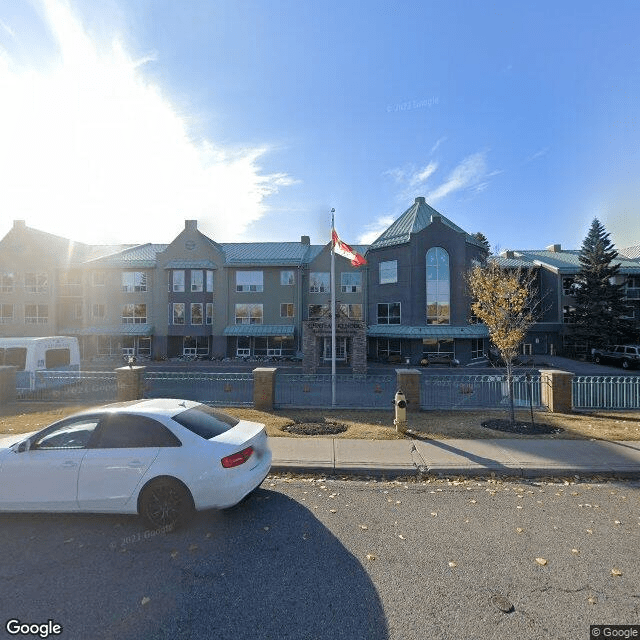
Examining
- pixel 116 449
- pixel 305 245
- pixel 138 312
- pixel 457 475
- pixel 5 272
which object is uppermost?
pixel 305 245

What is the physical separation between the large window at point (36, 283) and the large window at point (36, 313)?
1.59m

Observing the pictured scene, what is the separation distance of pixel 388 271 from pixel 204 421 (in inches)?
1150

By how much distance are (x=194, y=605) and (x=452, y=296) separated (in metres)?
30.4

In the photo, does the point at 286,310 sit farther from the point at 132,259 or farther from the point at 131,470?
the point at 131,470

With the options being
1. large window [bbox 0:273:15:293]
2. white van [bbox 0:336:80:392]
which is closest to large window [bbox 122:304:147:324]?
large window [bbox 0:273:15:293]

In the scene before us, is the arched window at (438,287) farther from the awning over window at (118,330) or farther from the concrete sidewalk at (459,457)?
the awning over window at (118,330)

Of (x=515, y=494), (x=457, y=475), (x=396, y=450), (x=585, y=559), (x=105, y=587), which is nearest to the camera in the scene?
(x=105, y=587)

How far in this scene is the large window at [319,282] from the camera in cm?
3541

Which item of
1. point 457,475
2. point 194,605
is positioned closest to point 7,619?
point 194,605

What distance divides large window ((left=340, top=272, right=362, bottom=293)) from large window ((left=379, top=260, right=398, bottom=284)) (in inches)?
102

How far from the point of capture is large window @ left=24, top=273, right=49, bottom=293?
3844 cm

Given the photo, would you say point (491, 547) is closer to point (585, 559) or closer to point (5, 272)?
point (585, 559)

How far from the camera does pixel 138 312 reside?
36344 millimetres

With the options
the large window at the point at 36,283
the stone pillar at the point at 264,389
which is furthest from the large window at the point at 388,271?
the large window at the point at 36,283
